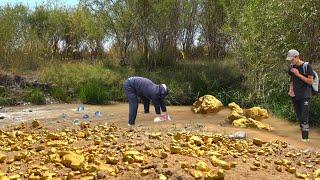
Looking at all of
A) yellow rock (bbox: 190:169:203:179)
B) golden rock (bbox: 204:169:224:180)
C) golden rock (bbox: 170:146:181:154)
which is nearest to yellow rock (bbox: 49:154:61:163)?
golden rock (bbox: 170:146:181:154)

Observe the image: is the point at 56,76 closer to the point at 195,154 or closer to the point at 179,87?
the point at 179,87

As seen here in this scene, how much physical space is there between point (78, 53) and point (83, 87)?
6.85 m

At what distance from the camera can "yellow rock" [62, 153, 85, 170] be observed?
21.3 ft

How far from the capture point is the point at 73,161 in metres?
6.57

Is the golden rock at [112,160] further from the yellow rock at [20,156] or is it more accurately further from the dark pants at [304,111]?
the dark pants at [304,111]

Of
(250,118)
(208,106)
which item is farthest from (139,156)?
(208,106)

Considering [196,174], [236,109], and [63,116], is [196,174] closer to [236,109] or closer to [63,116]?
[236,109]

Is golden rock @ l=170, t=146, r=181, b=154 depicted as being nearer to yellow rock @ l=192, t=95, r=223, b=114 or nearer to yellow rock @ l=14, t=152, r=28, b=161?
yellow rock @ l=14, t=152, r=28, b=161

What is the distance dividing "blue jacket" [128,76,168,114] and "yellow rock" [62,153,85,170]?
14.0 feet

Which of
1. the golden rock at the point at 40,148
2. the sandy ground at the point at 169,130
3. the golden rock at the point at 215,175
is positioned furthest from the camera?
the golden rock at the point at 40,148

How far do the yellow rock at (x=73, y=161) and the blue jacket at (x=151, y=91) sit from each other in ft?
14.0

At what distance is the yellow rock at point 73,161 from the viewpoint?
6492mm

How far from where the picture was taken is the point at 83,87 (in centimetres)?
1689

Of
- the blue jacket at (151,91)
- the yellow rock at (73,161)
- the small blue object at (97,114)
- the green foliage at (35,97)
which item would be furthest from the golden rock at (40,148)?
the green foliage at (35,97)
